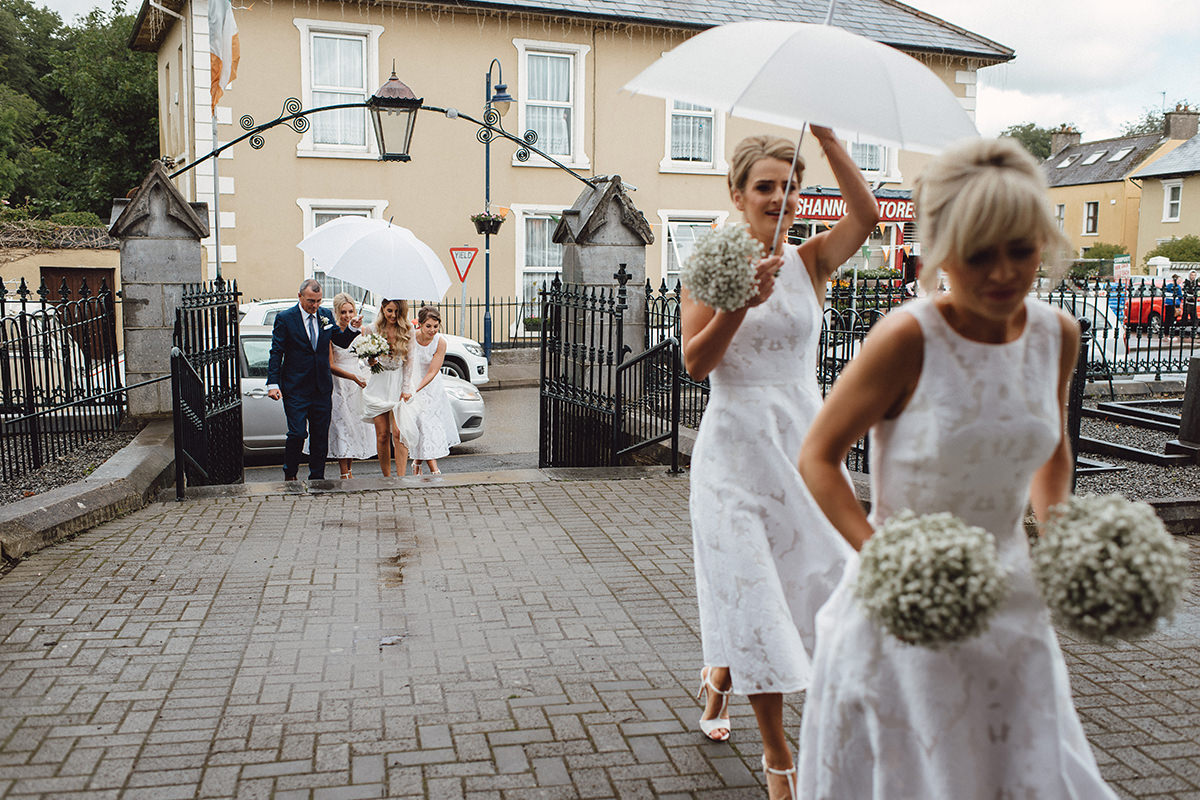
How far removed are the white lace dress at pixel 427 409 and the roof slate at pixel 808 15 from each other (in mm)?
14266

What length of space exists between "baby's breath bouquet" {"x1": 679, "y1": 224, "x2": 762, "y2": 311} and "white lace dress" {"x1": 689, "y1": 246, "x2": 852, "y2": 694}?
43 centimetres

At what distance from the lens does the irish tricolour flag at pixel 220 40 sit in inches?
648

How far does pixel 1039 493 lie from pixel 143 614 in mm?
4540

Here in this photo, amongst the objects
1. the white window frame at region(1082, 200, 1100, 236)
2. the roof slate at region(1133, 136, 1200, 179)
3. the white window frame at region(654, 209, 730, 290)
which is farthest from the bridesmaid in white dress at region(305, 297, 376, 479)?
the white window frame at region(1082, 200, 1100, 236)

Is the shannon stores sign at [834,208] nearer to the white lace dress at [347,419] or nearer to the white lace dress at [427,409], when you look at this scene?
the white lace dress at [427,409]

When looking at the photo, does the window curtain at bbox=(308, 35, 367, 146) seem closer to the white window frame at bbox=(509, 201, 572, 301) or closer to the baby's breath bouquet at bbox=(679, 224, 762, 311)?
the white window frame at bbox=(509, 201, 572, 301)

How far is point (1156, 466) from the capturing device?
386 inches

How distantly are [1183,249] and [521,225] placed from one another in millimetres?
31461

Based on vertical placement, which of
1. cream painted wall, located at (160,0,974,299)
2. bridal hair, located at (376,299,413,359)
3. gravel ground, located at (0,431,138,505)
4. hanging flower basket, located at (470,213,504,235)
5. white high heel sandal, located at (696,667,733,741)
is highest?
cream painted wall, located at (160,0,974,299)

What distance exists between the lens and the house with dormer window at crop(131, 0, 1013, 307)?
21.3 metres

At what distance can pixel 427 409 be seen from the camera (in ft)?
32.4

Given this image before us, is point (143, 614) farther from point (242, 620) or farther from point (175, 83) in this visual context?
point (175, 83)

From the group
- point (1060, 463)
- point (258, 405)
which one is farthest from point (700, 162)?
point (1060, 463)

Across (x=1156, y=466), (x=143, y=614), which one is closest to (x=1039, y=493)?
(x=143, y=614)
